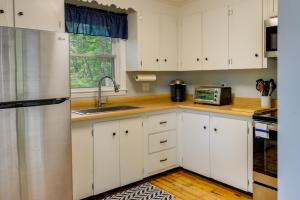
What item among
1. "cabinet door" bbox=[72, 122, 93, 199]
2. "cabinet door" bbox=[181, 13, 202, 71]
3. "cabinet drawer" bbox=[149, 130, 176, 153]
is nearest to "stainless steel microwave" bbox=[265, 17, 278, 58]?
"cabinet door" bbox=[181, 13, 202, 71]

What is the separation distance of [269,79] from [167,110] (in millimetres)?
1236

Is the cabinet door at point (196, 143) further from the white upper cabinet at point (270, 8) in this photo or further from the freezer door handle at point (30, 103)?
the freezer door handle at point (30, 103)

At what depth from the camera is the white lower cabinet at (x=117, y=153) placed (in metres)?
2.55

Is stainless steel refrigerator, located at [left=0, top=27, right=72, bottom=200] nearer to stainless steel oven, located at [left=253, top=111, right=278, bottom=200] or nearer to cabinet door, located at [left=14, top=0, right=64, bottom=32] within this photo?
cabinet door, located at [left=14, top=0, right=64, bottom=32]

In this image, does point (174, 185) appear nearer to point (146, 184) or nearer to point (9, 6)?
point (146, 184)

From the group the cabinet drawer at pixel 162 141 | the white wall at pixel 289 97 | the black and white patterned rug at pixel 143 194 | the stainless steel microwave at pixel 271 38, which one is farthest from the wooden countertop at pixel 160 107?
the white wall at pixel 289 97

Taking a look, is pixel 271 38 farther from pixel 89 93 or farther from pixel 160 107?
pixel 89 93

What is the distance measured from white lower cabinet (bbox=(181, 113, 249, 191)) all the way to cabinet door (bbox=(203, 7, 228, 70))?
2.36 feet

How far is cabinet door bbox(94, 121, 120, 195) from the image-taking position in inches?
99.9

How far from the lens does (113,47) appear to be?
338 centimetres

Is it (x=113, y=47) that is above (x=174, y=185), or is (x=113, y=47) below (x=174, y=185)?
above

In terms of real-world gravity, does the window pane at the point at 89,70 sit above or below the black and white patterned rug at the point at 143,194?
above

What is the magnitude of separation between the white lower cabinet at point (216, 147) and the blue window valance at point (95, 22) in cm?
138

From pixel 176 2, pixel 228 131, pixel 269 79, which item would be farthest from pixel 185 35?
pixel 228 131
